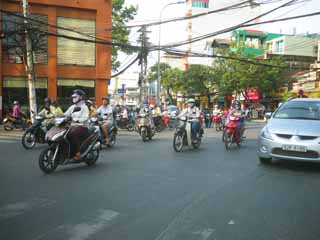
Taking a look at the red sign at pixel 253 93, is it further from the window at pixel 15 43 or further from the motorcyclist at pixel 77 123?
the motorcyclist at pixel 77 123

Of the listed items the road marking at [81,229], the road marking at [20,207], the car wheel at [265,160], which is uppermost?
the car wheel at [265,160]

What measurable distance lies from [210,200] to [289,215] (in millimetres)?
1076

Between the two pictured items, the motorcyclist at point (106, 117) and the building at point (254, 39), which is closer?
the motorcyclist at point (106, 117)

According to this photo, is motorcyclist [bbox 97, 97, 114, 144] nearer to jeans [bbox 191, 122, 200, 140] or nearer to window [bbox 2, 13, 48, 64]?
jeans [bbox 191, 122, 200, 140]

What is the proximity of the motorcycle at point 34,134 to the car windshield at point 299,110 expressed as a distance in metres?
6.87

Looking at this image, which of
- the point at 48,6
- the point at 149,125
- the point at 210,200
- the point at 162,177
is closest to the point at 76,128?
the point at 162,177

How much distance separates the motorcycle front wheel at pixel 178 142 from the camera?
10117mm

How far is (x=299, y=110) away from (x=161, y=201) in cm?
475

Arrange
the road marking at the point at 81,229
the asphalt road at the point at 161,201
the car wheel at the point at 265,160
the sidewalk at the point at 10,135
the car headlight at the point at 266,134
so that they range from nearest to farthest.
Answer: the road marking at the point at 81,229, the asphalt road at the point at 161,201, the car headlight at the point at 266,134, the car wheel at the point at 265,160, the sidewalk at the point at 10,135

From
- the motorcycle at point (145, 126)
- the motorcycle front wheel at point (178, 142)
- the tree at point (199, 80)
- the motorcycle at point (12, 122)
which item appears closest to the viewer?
the motorcycle front wheel at point (178, 142)

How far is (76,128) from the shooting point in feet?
23.1

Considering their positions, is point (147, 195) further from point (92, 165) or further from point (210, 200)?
point (92, 165)

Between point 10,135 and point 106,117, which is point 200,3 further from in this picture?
point 106,117

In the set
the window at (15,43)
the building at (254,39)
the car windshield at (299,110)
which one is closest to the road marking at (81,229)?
the car windshield at (299,110)
